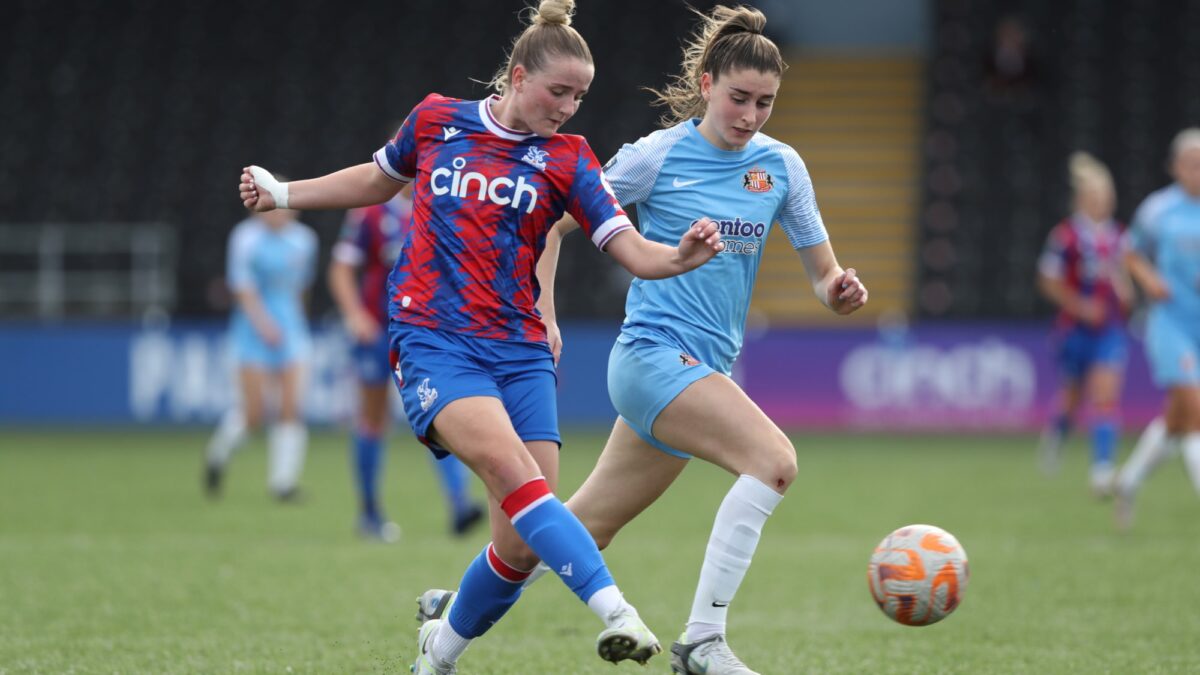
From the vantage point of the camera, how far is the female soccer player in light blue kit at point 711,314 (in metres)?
5.38

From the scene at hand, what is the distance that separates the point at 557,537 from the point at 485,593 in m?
0.64

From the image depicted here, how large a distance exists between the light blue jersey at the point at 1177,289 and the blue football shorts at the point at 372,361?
503cm

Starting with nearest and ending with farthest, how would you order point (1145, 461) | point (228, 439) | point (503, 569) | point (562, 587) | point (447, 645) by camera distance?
point (503, 569) < point (447, 645) < point (562, 587) < point (1145, 461) < point (228, 439)

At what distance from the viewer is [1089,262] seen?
13484mm

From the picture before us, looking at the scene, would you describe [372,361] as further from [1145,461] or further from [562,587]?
[1145,461]

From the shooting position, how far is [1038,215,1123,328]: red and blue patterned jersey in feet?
44.2

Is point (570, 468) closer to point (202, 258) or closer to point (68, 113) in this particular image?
point (202, 258)

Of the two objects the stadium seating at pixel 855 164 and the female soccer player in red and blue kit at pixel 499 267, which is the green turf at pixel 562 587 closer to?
the female soccer player in red and blue kit at pixel 499 267

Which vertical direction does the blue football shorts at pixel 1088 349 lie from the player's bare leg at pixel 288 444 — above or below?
above

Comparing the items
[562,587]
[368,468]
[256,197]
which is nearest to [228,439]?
[368,468]

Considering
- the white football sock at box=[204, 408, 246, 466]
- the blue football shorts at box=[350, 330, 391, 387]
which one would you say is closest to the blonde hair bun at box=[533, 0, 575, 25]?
the blue football shorts at box=[350, 330, 391, 387]

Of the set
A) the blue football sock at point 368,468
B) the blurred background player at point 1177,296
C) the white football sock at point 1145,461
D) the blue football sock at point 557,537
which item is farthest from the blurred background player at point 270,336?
the blue football sock at point 557,537

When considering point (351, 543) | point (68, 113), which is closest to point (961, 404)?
point (351, 543)

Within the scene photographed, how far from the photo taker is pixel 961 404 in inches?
747
